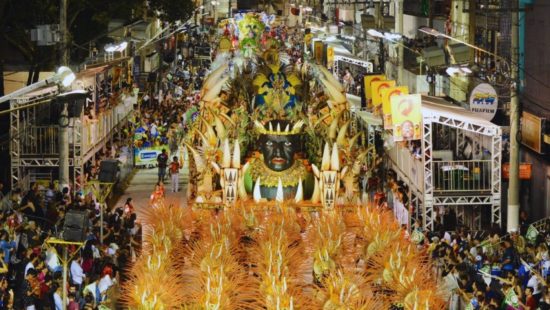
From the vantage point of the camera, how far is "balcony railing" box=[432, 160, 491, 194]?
106 ft

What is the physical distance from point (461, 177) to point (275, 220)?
5.67 metres

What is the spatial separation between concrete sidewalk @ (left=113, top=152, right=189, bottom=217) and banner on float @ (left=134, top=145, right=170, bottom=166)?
0.88 feet

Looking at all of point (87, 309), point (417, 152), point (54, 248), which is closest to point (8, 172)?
point (417, 152)

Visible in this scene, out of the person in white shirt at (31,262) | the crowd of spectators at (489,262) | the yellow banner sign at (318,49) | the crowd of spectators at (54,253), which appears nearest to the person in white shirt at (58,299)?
the crowd of spectators at (54,253)

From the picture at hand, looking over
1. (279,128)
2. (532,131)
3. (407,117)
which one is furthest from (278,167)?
(532,131)

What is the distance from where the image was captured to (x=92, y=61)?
5000 cm

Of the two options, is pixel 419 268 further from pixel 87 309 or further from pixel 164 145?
pixel 164 145

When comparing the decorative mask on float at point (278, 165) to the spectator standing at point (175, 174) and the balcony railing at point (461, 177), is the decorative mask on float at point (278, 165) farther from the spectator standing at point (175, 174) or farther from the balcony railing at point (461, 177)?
the spectator standing at point (175, 174)

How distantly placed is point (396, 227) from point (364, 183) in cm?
1050

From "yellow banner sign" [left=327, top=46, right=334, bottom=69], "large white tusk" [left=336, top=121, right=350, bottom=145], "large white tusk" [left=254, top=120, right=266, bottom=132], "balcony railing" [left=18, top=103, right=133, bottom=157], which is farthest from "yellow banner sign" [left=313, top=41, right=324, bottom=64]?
"large white tusk" [left=254, top=120, right=266, bottom=132]

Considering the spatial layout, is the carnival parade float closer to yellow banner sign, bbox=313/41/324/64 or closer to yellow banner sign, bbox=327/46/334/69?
yellow banner sign, bbox=327/46/334/69

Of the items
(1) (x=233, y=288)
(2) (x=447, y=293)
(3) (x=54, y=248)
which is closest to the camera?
(1) (x=233, y=288)

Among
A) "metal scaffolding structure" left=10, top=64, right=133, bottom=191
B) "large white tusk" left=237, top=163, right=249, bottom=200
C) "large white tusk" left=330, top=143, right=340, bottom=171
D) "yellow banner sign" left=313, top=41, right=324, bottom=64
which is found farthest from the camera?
"yellow banner sign" left=313, top=41, right=324, bottom=64

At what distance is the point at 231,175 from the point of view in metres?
33.9
